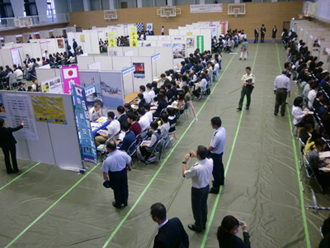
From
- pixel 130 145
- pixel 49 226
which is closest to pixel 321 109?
pixel 130 145

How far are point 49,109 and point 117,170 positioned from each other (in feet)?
9.18

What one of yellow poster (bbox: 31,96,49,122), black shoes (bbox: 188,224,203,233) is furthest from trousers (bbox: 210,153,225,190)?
yellow poster (bbox: 31,96,49,122)

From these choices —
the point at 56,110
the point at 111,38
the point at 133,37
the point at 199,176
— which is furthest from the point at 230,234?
the point at 111,38

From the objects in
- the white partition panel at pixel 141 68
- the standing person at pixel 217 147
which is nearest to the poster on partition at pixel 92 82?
the white partition panel at pixel 141 68

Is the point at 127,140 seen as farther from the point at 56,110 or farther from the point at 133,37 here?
the point at 133,37

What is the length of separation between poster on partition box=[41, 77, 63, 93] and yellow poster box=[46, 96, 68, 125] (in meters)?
1.98

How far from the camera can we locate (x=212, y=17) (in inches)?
1194

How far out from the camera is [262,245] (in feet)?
14.9

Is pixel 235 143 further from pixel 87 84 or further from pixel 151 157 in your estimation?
pixel 87 84

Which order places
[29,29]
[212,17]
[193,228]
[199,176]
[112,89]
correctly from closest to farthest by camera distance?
[199,176] < [193,228] < [112,89] < [29,29] < [212,17]

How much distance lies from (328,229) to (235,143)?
4527mm

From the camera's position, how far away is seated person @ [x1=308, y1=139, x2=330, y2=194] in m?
5.33

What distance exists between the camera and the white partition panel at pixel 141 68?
38.2 feet

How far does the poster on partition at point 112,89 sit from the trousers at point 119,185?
4.74 meters
